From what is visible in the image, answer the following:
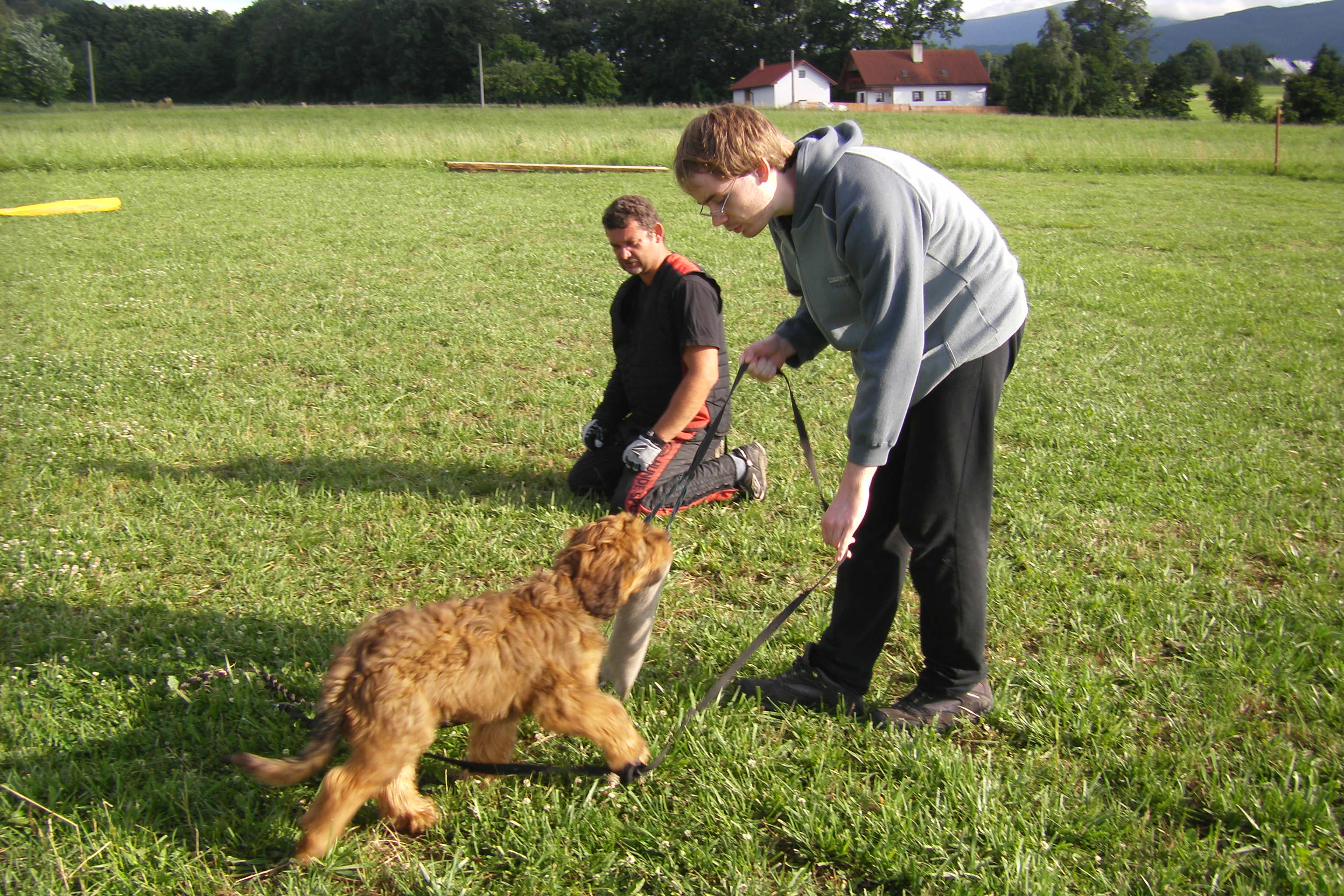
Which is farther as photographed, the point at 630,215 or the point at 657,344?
the point at 657,344

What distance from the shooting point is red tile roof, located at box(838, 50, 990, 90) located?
268 feet

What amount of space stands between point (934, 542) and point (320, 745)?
197 cm

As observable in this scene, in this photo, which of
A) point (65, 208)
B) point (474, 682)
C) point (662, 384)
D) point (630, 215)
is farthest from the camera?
point (65, 208)

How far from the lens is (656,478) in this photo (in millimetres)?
4715

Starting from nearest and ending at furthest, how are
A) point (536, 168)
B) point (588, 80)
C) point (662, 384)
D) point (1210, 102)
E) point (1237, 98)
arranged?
1. point (662, 384)
2. point (536, 168)
3. point (1237, 98)
4. point (1210, 102)
5. point (588, 80)

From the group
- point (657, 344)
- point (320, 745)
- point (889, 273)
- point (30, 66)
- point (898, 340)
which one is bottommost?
point (320, 745)

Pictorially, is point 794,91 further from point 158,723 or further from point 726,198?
point 158,723

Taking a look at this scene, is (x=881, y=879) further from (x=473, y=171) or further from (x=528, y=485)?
(x=473, y=171)

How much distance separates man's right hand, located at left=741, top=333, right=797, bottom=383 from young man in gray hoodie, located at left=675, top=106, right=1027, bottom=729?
0.17 metres

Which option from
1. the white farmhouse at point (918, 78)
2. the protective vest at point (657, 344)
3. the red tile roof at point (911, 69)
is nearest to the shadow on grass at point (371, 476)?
the protective vest at point (657, 344)

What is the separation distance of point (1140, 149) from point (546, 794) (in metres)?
29.6

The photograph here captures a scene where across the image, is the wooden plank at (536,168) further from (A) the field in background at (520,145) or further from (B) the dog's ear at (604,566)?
(B) the dog's ear at (604,566)

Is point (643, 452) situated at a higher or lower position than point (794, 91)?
lower

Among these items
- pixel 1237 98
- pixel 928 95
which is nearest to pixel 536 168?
pixel 1237 98
